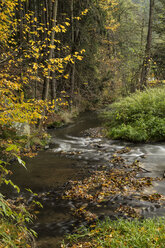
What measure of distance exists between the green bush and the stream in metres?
0.60

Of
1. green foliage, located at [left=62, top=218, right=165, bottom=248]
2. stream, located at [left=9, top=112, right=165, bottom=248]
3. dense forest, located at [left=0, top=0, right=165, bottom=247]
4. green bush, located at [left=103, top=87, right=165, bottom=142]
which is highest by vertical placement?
dense forest, located at [left=0, top=0, right=165, bottom=247]

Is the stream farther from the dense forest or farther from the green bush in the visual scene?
the dense forest

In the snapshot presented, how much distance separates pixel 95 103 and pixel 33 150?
12768mm

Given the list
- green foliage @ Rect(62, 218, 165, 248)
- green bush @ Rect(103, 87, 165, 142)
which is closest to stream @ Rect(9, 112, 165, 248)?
green foliage @ Rect(62, 218, 165, 248)

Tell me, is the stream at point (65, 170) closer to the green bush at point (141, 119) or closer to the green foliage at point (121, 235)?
the green foliage at point (121, 235)

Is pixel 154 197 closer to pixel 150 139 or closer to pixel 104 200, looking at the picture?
pixel 104 200

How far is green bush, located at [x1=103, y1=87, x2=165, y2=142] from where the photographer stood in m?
10.1

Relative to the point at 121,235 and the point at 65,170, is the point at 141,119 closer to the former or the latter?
the point at 65,170

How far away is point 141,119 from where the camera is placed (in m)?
11.0

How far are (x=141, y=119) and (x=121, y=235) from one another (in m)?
8.34

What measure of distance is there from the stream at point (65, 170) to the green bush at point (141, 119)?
60 cm

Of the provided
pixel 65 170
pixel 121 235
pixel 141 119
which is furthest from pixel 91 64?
pixel 121 235

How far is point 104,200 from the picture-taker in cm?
496

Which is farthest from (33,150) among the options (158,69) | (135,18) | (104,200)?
(135,18)
